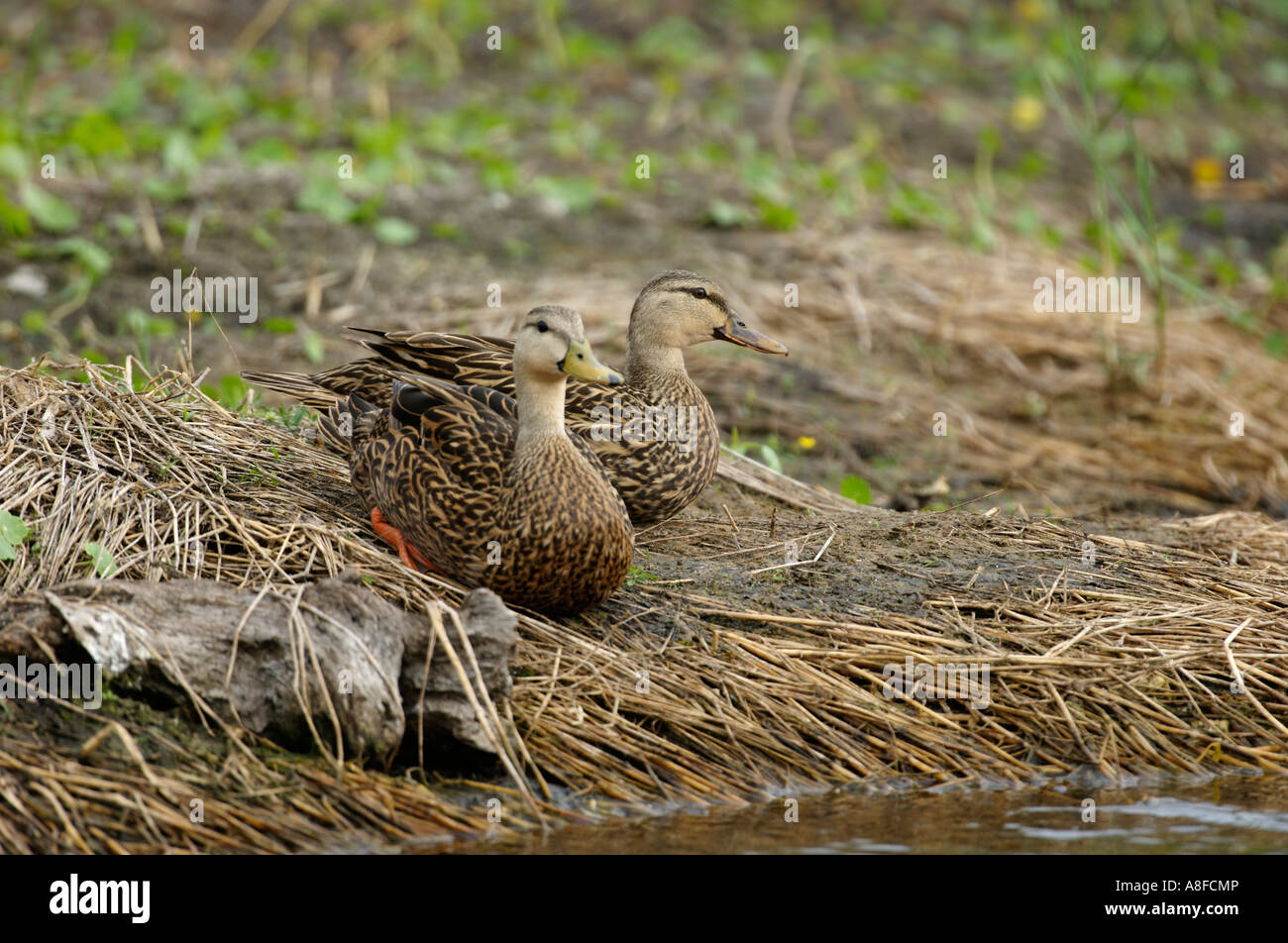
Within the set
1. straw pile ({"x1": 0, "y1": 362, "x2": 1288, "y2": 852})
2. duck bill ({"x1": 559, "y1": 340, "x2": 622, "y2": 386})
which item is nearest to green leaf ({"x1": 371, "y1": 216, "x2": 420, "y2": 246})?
straw pile ({"x1": 0, "y1": 362, "x2": 1288, "y2": 852})

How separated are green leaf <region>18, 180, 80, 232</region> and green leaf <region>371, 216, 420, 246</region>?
5.87 feet

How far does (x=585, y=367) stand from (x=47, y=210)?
534cm

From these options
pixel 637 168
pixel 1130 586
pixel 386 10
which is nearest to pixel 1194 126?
pixel 637 168

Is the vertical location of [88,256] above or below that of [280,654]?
above

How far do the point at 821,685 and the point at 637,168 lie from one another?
6.27 metres

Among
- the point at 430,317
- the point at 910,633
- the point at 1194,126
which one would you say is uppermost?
the point at 1194,126

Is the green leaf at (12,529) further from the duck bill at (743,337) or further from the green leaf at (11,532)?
the duck bill at (743,337)

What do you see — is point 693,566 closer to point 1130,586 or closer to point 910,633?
point 910,633

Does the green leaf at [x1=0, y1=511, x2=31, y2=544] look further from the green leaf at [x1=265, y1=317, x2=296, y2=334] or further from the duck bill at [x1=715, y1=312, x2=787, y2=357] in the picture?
the green leaf at [x1=265, y1=317, x2=296, y2=334]

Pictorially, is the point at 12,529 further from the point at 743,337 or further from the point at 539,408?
the point at 743,337

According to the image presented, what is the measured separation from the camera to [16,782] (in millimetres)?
3881

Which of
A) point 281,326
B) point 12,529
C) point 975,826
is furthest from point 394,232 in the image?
point 975,826

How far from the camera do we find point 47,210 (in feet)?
28.8
